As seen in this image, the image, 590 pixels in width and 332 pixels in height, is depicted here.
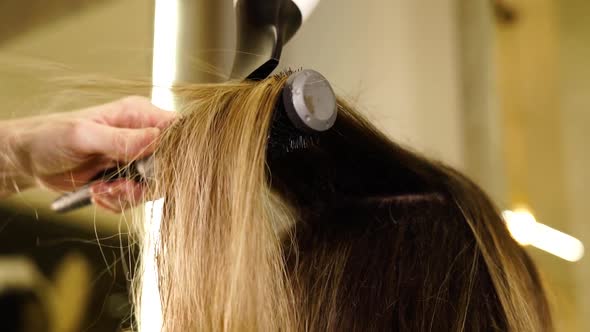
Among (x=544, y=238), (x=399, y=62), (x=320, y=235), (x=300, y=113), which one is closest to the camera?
(x=300, y=113)

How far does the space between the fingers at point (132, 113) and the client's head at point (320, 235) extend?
33 mm

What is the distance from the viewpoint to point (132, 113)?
45 cm

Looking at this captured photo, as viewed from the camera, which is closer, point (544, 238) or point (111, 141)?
point (111, 141)

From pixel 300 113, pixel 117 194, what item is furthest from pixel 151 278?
pixel 300 113

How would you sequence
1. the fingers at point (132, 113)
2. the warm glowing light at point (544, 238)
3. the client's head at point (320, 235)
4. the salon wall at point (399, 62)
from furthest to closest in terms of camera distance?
the warm glowing light at point (544, 238) → the salon wall at point (399, 62) → the fingers at point (132, 113) → the client's head at point (320, 235)

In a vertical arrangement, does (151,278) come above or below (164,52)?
below

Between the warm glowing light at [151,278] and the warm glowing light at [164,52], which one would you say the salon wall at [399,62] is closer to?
the warm glowing light at [164,52]

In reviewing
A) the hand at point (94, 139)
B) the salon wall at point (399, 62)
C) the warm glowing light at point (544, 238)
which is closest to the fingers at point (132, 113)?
the hand at point (94, 139)

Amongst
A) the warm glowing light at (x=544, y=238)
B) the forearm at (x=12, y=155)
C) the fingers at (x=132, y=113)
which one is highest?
the fingers at (x=132, y=113)

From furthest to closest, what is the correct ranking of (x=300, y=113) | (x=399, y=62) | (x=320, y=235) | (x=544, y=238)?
1. (x=544, y=238)
2. (x=399, y=62)
3. (x=320, y=235)
4. (x=300, y=113)

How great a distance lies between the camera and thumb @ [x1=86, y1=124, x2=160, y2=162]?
0.42 metres

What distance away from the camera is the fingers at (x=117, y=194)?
0.43 m

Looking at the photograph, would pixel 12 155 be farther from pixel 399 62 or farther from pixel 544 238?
pixel 544 238

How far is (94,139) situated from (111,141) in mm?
14
